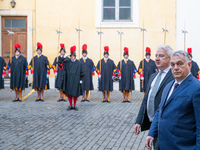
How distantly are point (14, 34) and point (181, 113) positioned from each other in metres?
15.6


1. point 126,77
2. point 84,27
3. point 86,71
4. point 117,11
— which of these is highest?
point 117,11

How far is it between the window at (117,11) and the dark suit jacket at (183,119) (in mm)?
14823

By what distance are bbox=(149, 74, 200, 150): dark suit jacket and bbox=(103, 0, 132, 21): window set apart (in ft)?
48.6

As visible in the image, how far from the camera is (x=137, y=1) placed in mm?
17516

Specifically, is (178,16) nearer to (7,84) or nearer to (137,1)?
(137,1)

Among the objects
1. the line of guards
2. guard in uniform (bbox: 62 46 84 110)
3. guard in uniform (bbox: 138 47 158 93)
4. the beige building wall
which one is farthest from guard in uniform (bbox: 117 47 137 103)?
the beige building wall

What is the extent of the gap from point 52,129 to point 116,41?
10.1m

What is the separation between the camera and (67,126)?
333 inches

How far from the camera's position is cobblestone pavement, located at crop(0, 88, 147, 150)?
6.71 m

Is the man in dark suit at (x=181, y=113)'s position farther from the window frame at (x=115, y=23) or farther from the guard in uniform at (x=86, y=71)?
the window frame at (x=115, y=23)

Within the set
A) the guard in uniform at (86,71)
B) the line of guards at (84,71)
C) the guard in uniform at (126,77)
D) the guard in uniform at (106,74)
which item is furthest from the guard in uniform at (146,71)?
the guard in uniform at (86,71)

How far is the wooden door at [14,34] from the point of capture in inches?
701

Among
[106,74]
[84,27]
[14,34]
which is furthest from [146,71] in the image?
[14,34]

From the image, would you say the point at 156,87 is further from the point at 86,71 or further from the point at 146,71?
the point at 86,71
